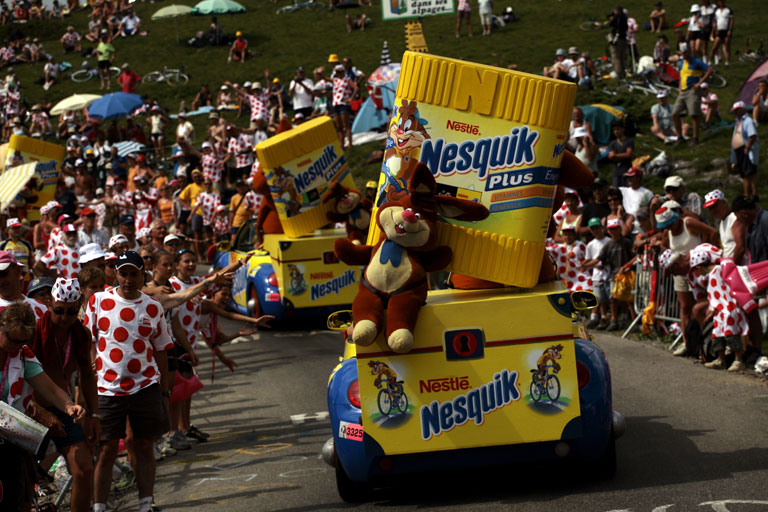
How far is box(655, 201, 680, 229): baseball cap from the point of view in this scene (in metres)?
13.3

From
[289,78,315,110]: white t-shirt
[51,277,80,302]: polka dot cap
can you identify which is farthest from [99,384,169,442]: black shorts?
[289,78,315,110]: white t-shirt

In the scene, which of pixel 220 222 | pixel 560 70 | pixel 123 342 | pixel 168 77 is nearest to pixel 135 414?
pixel 123 342

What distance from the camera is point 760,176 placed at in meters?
21.5

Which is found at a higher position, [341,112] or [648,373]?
[648,373]

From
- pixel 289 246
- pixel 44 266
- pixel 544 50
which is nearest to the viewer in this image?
pixel 44 266

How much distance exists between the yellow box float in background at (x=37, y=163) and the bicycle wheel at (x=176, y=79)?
28.2 meters

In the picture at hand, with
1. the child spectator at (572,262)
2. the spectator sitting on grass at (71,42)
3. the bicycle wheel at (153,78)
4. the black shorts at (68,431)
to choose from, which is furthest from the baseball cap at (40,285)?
the spectator sitting on grass at (71,42)

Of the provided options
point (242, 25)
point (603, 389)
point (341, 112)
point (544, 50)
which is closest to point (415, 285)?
point (603, 389)

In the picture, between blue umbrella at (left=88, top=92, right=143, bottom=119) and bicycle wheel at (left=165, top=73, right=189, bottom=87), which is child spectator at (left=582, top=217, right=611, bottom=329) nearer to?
blue umbrella at (left=88, top=92, right=143, bottom=119)

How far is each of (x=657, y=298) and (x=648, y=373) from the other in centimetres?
250

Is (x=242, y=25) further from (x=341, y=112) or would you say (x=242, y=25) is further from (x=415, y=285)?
(x=415, y=285)

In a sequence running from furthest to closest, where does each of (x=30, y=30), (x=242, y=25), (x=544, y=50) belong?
(x=30, y=30), (x=242, y=25), (x=544, y=50)

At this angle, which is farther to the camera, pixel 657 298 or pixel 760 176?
pixel 760 176

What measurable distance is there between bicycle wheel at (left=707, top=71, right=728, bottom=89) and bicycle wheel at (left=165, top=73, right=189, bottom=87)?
2700 centimetres
